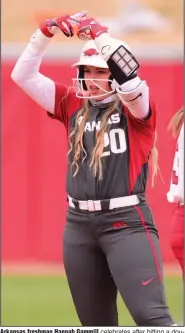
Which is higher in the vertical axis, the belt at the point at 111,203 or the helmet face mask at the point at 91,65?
the helmet face mask at the point at 91,65

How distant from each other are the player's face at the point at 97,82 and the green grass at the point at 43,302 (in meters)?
2.69

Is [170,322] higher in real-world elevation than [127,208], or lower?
lower

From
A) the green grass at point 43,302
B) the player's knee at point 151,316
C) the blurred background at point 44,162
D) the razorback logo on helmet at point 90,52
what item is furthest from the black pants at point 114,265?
the blurred background at point 44,162

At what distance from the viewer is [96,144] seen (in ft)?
16.0

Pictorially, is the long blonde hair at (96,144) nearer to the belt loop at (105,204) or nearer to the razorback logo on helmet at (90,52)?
the belt loop at (105,204)

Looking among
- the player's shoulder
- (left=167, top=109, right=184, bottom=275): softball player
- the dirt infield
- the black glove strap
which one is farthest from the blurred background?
the black glove strap

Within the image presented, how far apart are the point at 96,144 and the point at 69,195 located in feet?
0.94

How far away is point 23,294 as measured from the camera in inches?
370

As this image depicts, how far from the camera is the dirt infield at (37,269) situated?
35.0 feet

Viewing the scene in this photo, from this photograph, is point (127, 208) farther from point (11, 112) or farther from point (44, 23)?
point (11, 112)

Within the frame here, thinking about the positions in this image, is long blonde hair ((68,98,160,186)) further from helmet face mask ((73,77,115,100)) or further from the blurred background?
the blurred background

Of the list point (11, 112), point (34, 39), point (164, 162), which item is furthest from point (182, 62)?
point (34, 39)

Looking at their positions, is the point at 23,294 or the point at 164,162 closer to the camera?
the point at 23,294

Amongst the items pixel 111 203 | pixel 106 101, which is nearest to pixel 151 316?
pixel 111 203
